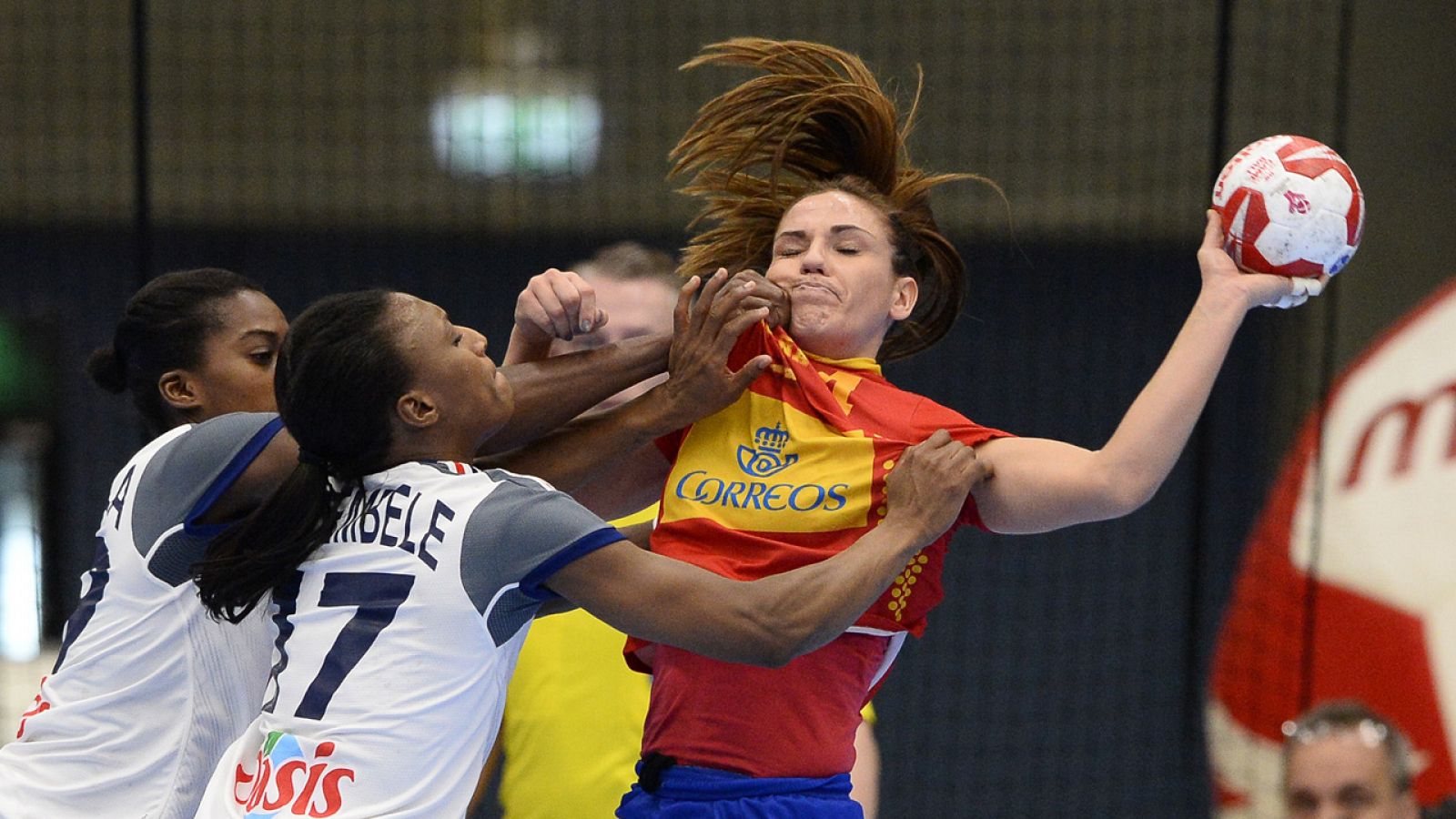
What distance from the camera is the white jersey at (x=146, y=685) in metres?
2.69

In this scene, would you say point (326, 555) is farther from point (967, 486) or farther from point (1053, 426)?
point (1053, 426)

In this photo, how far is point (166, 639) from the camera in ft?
8.89

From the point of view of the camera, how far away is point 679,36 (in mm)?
7457

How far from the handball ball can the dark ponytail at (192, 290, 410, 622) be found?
50.9 inches

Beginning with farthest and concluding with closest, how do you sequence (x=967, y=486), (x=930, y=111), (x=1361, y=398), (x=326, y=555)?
(x=930, y=111)
(x=1361, y=398)
(x=967, y=486)
(x=326, y=555)

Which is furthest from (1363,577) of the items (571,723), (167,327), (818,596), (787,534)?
(167,327)

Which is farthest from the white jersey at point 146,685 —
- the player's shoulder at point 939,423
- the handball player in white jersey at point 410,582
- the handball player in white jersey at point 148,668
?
the player's shoulder at point 939,423

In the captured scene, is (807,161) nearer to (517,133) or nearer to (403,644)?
(403,644)

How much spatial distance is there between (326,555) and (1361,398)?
190 inches

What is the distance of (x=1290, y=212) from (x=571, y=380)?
118 centimetres

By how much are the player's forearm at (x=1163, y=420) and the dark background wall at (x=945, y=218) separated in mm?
4632

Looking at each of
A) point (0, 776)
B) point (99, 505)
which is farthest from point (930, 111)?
point (0, 776)

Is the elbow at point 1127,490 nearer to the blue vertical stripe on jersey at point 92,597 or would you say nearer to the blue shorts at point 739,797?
the blue shorts at point 739,797

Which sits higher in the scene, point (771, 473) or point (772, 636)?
point (771, 473)
